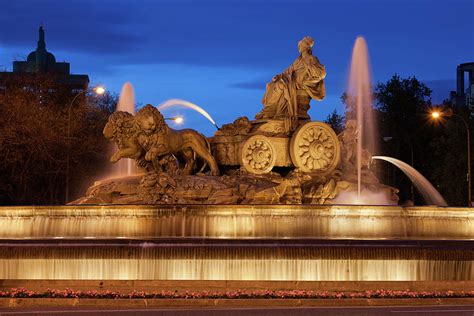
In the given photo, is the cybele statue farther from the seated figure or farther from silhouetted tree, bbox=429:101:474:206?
silhouetted tree, bbox=429:101:474:206

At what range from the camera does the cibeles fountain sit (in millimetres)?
20672

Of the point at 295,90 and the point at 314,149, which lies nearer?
the point at 314,149

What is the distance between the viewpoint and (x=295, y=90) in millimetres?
30078

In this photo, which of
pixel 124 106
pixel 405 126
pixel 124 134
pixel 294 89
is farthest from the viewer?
pixel 405 126

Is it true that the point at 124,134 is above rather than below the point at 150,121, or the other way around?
below

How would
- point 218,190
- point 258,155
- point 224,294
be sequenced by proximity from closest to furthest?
point 224,294 → point 218,190 → point 258,155

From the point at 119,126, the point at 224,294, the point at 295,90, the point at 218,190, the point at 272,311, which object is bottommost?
the point at 272,311

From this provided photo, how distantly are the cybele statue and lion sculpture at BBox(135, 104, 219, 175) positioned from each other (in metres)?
0.03

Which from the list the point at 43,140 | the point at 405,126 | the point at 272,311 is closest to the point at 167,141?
the point at 272,311

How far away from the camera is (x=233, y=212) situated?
82.9 ft

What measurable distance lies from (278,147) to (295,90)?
1.88 metres

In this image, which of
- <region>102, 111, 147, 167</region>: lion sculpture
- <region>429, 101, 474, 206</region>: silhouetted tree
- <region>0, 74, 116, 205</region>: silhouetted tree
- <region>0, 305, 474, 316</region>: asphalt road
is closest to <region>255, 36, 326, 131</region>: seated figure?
<region>102, 111, 147, 167</region>: lion sculpture

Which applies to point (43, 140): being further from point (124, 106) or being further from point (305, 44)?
point (305, 44)

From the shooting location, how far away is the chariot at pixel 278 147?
29281 mm
